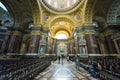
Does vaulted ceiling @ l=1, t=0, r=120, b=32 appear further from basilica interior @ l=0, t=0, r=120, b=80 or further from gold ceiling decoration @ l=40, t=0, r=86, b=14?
gold ceiling decoration @ l=40, t=0, r=86, b=14

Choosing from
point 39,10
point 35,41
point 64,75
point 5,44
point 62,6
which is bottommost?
point 64,75

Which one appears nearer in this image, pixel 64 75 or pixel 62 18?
pixel 64 75

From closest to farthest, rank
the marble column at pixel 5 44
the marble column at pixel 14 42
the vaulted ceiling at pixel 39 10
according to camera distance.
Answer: the vaulted ceiling at pixel 39 10 < the marble column at pixel 14 42 < the marble column at pixel 5 44

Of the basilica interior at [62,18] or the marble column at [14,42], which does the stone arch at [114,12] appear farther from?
the marble column at [14,42]

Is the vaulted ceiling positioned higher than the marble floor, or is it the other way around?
the vaulted ceiling

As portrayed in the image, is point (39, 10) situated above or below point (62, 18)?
above

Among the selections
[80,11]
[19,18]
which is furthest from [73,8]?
[19,18]

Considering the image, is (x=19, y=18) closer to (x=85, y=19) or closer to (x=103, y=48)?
(x=85, y=19)

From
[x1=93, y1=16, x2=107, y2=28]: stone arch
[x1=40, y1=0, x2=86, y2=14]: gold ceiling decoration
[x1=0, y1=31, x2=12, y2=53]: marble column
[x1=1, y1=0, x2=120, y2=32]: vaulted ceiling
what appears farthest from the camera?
[x1=40, y1=0, x2=86, y2=14]: gold ceiling decoration

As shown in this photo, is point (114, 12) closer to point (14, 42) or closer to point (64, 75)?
point (64, 75)

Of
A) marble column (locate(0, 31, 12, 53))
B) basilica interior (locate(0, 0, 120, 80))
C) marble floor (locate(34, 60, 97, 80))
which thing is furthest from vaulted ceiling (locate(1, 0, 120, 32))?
marble floor (locate(34, 60, 97, 80))

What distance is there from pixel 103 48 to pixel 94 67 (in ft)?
51.4

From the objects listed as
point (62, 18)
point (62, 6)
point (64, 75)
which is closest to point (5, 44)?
point (62, 18)

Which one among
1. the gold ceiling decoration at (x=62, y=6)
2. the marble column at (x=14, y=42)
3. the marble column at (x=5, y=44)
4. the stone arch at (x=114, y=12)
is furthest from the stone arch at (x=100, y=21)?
the marble column at (x=5, y=44)
